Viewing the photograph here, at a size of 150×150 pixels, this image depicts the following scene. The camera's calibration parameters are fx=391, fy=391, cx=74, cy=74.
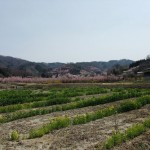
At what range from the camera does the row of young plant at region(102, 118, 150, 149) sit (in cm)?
991

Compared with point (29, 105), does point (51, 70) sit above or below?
above

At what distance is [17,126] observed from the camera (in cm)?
1395

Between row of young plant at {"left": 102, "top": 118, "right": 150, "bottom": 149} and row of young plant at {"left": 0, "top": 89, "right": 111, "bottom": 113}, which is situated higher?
row of young plant at {"left": 102, "top": 118, "right": 150, "bottom": 149}

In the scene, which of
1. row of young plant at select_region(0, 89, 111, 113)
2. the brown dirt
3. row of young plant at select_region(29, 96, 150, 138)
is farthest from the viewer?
row of young plant at select_region(0, 89, 111, 113)

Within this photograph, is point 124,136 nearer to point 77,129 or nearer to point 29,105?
point 77,129

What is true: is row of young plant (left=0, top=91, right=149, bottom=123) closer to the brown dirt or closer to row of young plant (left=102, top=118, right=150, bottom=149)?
the brown dirt

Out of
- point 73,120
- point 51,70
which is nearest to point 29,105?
point 73,120

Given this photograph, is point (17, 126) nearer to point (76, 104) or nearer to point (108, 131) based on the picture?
point (108, 131)

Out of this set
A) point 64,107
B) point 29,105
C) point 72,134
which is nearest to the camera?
point 72,134

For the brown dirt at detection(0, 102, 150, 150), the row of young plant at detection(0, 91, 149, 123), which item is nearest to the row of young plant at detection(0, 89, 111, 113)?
the row of young plant at detection(0, 91, 149, 123)

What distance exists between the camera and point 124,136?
1060 centimetres

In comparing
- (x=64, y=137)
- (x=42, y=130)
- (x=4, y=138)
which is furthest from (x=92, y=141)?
(x=4, y=138)

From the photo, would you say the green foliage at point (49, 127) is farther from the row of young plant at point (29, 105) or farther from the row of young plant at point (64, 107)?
the row of young plant at point (29, 105)

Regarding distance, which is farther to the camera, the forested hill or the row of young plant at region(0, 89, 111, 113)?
the forested hill
